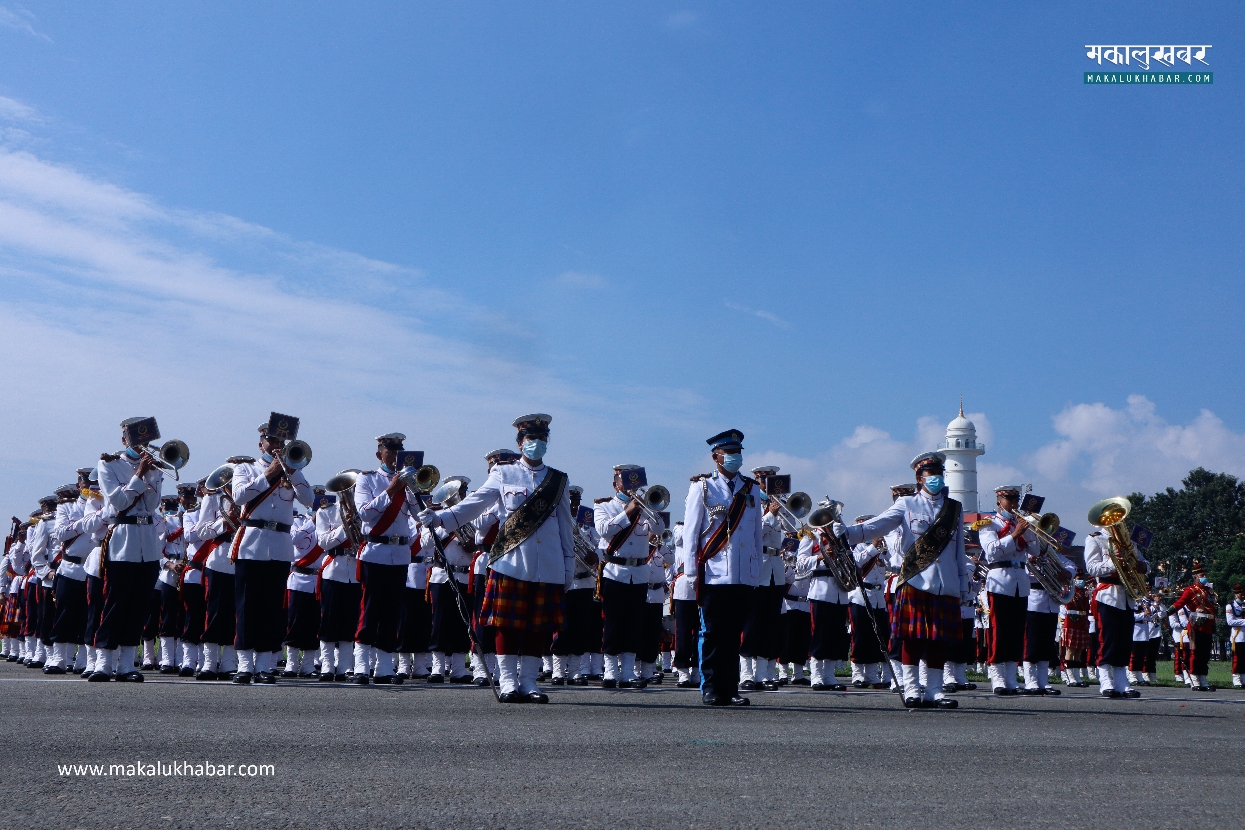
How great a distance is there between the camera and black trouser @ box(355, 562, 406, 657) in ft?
43.9

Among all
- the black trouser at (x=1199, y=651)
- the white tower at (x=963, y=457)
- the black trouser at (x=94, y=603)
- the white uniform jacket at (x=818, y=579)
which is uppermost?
the white tower at (x=963, y=457)

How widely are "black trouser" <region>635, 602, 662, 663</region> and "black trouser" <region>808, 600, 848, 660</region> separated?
80.8 inches

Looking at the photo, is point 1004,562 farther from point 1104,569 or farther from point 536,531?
point 536,531

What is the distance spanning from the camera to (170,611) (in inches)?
668

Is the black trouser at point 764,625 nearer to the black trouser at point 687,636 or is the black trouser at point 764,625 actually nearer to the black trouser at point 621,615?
the black trouser at point 687,636

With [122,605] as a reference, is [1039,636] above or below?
below

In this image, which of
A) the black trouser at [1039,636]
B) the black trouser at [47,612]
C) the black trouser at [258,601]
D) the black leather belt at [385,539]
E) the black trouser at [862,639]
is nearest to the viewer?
the black trouser at [258,601]

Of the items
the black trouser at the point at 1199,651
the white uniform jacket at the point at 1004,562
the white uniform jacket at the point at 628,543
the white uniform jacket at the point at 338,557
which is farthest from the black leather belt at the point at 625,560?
the black trouser at the point at 1199,651

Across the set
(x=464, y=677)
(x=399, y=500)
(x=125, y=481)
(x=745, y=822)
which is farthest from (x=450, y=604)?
(x=745, y=822)

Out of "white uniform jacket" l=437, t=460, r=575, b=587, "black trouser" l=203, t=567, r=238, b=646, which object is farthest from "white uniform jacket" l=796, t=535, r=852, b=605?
"black trouser" l=203, t=567, r=238, b=646

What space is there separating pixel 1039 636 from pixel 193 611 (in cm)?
1106

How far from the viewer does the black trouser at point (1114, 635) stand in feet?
48.4

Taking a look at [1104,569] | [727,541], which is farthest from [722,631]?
[1104,569]

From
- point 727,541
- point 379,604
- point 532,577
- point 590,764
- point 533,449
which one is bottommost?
point 590,764
